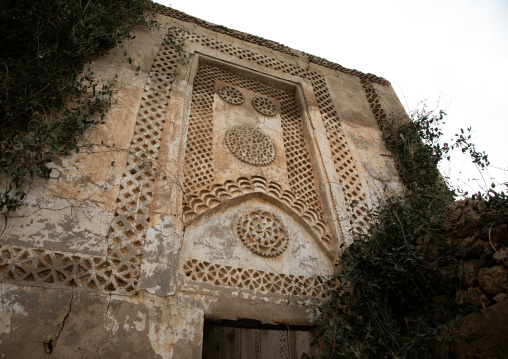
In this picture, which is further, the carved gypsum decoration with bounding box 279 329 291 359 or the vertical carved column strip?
the carved gypsum decoration with bounding box 279 329 291 359

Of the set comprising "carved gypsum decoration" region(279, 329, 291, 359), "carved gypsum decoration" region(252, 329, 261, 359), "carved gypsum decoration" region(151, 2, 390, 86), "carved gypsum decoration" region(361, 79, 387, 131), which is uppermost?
"carved gypsum decoration" region(151, 2, 390, 86)

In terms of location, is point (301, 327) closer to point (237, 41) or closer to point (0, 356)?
point (0, 356)

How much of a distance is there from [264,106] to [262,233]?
2316 mm

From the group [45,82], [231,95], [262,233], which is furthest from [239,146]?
[45,82]

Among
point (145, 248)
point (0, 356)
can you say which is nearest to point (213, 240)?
point (145, 248)

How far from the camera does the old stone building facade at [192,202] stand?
2.97 meters

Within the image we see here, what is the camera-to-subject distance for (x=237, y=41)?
6371mm

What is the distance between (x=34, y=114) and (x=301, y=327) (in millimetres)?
3384

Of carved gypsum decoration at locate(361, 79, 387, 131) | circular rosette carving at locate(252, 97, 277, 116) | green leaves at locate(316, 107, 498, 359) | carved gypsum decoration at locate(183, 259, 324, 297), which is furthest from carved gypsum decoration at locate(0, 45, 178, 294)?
carved gypsum decoration at locate(361, 79, 387, 131)

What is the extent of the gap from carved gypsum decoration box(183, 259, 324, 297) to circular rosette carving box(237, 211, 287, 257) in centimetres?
28

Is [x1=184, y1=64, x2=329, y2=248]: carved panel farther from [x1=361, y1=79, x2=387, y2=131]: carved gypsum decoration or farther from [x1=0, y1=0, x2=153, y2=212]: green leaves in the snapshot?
[x1=361, y1=79, x2=387, y2=131]: carved gypsum decoration

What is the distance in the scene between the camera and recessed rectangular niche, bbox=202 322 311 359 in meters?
7.54

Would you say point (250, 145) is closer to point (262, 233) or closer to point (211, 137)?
point (211, 137)

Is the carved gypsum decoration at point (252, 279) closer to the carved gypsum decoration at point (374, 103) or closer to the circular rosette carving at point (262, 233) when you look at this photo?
the circular rosette carving at point (262, 233)
